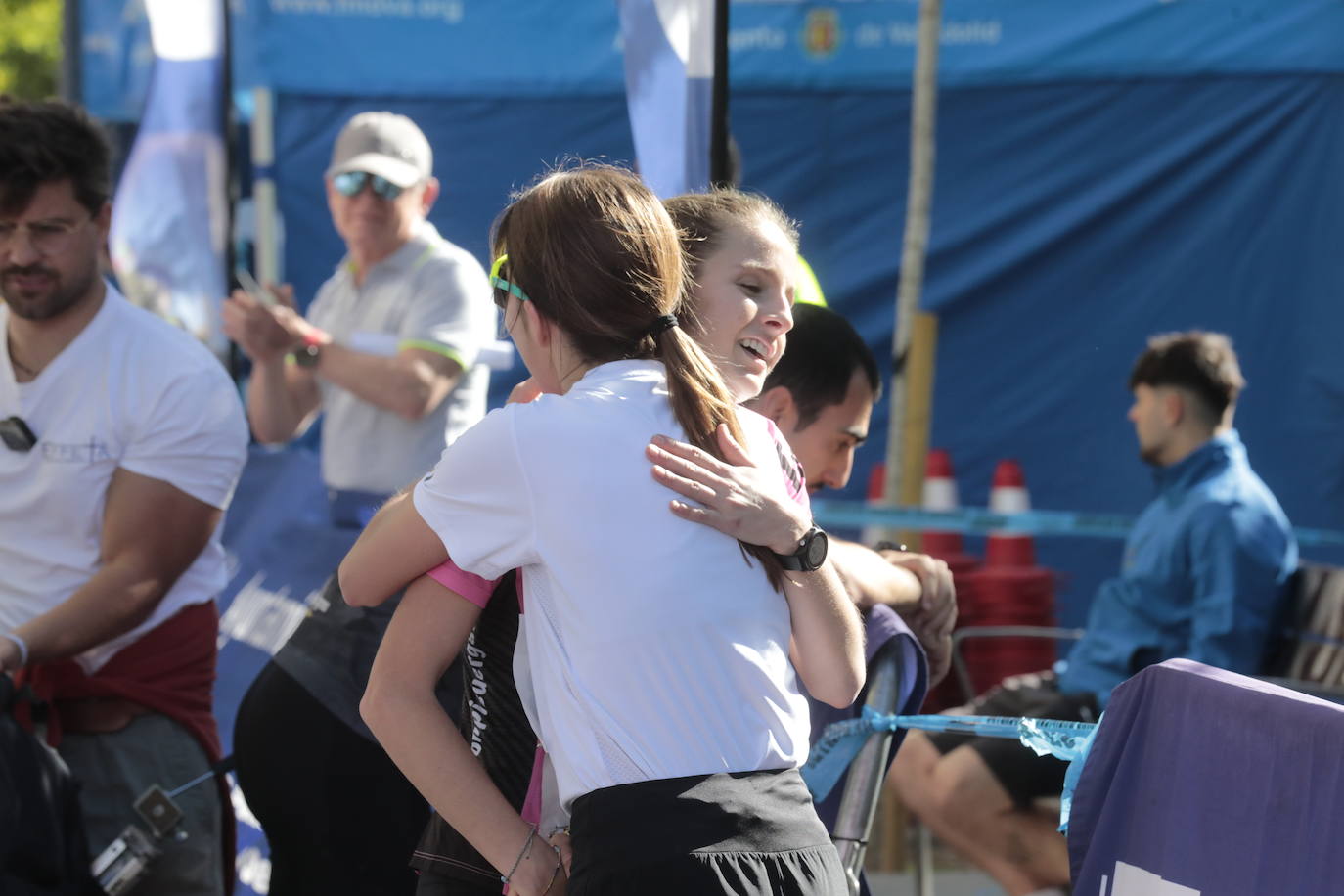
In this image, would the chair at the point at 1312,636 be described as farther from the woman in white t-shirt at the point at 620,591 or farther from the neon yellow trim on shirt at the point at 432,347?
the woman in white t-shirt at the point at 620,591

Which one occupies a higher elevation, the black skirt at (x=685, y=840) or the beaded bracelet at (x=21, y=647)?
the black skirt at (x=685, y=840)

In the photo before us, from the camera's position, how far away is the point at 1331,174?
645 cm

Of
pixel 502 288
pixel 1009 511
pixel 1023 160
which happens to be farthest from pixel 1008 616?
pixel 502 288

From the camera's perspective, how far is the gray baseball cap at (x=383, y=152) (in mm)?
4352

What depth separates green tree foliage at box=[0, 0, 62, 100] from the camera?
58.7 ft

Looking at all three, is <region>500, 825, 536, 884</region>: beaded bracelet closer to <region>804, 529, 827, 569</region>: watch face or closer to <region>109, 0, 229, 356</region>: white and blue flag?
<region>804, 529, 827, 569</region>: watch face

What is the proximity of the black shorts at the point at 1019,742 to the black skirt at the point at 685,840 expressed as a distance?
86.6 inches

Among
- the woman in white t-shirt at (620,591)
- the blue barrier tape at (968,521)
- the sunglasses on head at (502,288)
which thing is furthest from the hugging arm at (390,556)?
the blue barrier tape at (968,521)

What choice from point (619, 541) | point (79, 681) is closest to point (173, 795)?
point (79, 681)

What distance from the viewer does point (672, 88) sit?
294cm

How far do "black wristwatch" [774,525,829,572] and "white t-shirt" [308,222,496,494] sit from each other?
2.49m

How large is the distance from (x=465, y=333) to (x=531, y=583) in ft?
8.32

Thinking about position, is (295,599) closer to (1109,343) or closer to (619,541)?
(619,541)

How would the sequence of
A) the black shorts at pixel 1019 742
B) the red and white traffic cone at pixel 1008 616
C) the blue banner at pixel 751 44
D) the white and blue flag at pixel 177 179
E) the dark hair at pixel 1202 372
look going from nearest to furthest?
the black shorts at pixel 1019 742, the dark hair at pixel 1202 372, the white and blue flag at pixel 177 179, the red and white traffic cone at pixel 1008 616, the blue banner at pixel 751 44
